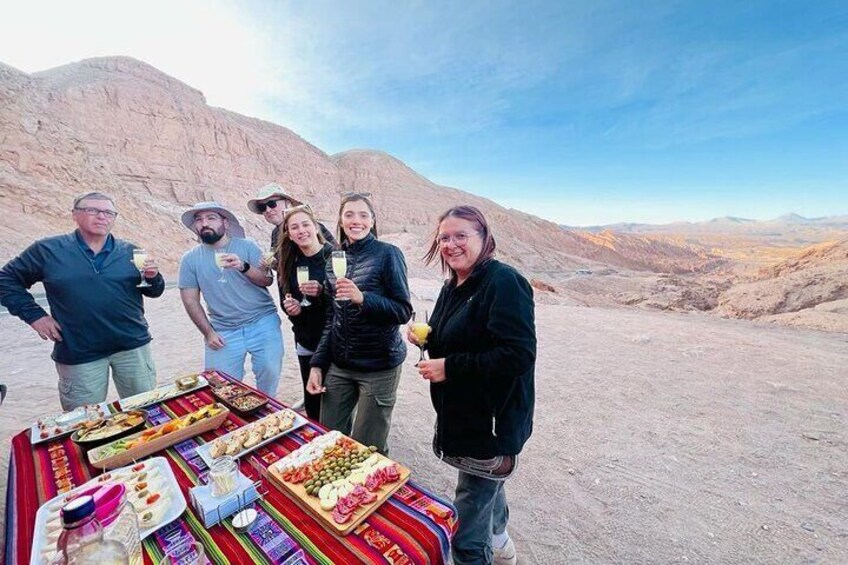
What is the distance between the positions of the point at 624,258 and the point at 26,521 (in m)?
60.0

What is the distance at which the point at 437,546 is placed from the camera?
1.28 meters

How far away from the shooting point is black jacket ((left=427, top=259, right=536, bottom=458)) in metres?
1.67

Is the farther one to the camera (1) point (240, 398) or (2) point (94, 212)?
(2) point (94, 212)

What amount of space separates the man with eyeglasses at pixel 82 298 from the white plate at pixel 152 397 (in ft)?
2.28

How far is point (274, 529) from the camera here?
1.33 metres

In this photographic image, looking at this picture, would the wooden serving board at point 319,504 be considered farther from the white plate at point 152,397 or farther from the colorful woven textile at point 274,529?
the white plate at point 152,397

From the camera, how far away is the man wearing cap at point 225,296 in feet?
10.2

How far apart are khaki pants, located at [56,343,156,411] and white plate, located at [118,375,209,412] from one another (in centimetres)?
63

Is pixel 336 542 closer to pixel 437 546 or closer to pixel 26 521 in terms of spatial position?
pixel 437 546

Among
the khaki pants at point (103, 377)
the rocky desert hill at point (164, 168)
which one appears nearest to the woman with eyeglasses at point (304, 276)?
the khaki pants at point (103, 377)

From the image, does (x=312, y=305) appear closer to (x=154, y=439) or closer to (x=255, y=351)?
(x=255, y=351)

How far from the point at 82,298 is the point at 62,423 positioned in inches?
44.4

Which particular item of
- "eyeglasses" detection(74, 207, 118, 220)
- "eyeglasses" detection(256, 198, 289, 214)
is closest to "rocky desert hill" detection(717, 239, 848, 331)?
"eyeglasses" detection(256, 198, 289, 214)

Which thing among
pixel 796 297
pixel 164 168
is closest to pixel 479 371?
pixel 796 297
